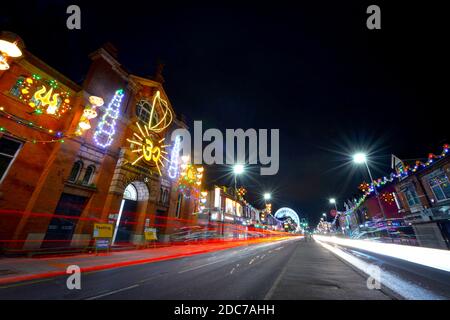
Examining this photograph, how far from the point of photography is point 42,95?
12.2 metres

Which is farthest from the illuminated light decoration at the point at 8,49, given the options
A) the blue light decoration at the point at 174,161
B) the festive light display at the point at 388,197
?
the festive light display at the point at 388,197

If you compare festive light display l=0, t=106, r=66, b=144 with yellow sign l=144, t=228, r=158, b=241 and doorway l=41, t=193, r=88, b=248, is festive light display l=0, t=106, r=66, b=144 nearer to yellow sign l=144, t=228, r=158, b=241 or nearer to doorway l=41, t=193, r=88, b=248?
doorway l=41, t=193, r=88, b=248

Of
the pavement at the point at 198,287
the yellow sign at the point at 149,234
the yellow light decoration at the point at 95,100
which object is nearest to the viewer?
the pavement at the point at 198,287

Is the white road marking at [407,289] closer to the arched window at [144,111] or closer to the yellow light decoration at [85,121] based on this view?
the yellow light decoration at [85,121]

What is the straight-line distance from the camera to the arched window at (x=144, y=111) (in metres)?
20.7

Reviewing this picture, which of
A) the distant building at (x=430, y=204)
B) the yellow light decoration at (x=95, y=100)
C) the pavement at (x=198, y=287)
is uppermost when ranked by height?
the yellow light decoration at (x=95, y=100)

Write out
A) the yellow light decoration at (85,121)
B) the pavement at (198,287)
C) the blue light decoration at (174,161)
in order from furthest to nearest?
the blue light decoration at (174,161)
the yellow light decoration at (85,121)
the pavement at (198,287)

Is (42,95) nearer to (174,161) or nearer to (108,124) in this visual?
(108,124)

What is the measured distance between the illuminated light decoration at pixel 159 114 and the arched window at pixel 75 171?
7.84 m

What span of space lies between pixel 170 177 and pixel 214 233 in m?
15.4

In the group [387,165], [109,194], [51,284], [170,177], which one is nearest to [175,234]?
[170,177]

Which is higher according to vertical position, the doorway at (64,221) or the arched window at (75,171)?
the arched window at (75,171)

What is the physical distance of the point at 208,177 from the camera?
118ft
